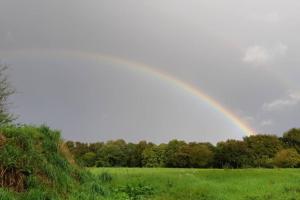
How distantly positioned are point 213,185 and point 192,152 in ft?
190

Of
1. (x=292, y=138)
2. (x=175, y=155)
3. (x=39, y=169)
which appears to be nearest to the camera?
(x=39, y=169)

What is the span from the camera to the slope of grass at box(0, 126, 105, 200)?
17514mm

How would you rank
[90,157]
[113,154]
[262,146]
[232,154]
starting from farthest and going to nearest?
1. [262,146]
2. [232,154]
3. [113,154]
4. [90,157]

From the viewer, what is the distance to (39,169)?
1939 cm

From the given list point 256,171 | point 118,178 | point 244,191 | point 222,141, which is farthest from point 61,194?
point 222,141

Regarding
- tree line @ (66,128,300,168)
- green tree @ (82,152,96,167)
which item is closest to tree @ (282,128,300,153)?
tree line @ (66,128,300,168)

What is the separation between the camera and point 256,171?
1288 inches

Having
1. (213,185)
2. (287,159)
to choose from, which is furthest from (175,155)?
(213,185)

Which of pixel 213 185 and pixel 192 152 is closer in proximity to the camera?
pixel 213 185

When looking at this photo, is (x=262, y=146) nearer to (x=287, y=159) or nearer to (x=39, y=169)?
(x=287, y=159)

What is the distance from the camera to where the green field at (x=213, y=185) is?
25.1 m

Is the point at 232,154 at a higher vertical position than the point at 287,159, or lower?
higher

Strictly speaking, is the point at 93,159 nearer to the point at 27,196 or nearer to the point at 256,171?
the point at 256,171

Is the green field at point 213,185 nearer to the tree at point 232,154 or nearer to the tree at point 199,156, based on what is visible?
the tree at point 199,156
